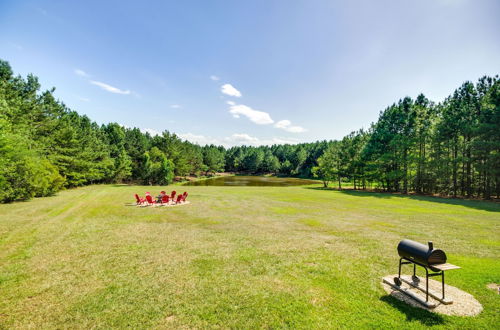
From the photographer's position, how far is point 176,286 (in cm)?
623

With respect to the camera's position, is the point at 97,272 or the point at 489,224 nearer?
the point at 97,272

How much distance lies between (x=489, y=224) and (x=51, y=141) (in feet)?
158

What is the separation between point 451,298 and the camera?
5586 millimetres

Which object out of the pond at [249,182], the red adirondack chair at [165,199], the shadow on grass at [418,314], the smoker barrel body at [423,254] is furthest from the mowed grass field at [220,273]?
the pond at [249,182]

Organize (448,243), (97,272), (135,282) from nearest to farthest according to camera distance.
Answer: (135,282)
(97,272)
(448,243)

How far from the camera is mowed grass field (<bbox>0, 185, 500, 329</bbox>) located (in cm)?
490

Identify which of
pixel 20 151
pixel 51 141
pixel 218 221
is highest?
pixel 51 141

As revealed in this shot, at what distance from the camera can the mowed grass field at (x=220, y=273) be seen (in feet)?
16.1

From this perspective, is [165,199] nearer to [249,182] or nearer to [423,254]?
[423,254]

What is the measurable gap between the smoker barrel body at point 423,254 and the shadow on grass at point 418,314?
111 cm

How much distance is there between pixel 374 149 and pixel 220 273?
1688 inches

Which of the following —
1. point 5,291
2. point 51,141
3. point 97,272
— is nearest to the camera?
point 5,291

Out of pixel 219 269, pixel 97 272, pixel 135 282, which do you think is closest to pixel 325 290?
pixel 219 269

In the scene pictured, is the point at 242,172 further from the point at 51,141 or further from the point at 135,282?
the point at 135,282
